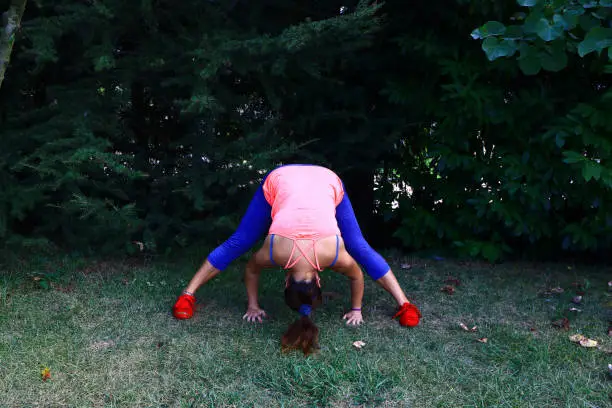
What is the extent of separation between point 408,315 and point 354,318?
39cm

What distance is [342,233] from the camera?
4215mm

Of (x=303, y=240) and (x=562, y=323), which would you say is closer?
(x=303, y=240)

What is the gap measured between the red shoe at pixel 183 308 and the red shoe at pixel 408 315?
5.05 ft

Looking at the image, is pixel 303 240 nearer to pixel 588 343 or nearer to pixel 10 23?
pixel 588 343

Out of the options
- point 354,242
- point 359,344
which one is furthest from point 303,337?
point 354,242

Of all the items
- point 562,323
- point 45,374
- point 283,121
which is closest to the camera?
Answer: point 45,374

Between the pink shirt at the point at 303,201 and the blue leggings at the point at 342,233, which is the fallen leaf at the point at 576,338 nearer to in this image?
the blue leggings at the point at 342,233

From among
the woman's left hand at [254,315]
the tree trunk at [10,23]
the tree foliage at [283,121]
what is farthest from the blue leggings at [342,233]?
the tree trunk at [10,23]

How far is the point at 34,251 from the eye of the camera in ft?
18.7

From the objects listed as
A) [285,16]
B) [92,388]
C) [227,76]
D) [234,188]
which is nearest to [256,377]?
[92,388]

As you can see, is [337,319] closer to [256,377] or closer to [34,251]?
[256,377]

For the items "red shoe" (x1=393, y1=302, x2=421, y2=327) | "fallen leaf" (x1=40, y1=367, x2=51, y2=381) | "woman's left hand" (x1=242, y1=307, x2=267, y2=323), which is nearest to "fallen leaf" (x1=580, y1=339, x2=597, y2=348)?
"red shoe" (x1=393, y1=302, x2=421, y2=327)

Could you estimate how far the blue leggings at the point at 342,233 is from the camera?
417 cm

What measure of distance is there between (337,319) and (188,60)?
2455mm
